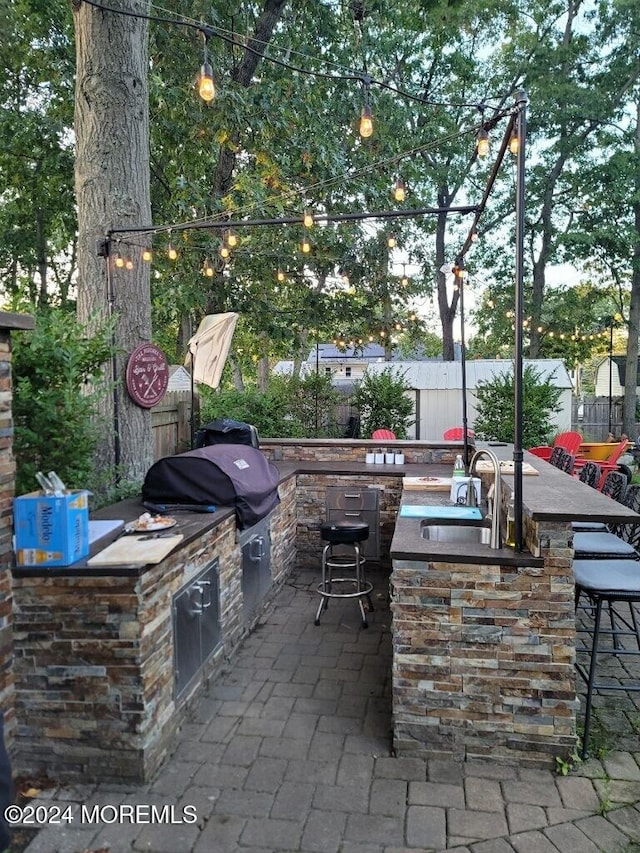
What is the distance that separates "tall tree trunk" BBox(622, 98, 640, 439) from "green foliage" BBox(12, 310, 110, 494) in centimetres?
1588

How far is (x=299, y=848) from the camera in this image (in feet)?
7.40

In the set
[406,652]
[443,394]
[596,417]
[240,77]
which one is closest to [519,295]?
[406,652]

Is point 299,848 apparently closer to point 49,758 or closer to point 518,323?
point 49,758

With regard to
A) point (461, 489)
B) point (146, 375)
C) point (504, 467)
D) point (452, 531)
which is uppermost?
point (146, 375)

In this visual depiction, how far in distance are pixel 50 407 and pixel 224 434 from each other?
2926 millimetres

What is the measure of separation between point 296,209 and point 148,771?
22.5ft

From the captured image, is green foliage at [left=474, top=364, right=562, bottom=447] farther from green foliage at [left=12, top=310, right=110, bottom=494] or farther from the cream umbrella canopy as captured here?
green foliage at [left=12, top=310, right=110, bottom=494]

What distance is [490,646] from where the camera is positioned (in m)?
2.85

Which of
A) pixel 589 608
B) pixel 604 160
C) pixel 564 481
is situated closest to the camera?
pixel 564 481

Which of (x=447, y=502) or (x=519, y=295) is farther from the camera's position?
(x=447, y=502)

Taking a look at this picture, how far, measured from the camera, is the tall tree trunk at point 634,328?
15891mm

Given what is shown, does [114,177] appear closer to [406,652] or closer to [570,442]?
[406,652]

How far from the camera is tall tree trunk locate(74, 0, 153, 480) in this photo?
4797 mm

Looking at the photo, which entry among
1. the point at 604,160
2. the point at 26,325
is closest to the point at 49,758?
the point at 26,325
